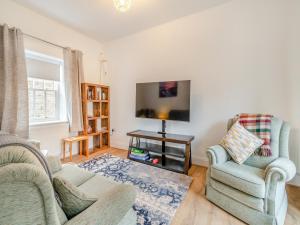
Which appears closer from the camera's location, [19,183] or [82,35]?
[19,183]

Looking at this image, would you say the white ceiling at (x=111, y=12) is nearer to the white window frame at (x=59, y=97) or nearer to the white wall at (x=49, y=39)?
the white wall at (x=49, y=39)

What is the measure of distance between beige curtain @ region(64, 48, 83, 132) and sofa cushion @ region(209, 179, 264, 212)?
2.82m

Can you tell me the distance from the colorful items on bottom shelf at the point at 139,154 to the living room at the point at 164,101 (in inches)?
0.8

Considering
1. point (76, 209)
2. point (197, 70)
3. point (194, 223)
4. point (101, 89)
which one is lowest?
point (194, 223)

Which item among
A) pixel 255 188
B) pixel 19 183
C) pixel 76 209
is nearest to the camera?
pixel 19 183

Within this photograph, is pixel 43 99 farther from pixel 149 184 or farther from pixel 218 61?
pixel 218 61

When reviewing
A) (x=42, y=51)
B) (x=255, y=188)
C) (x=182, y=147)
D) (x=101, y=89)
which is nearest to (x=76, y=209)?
(x=255, y=188)

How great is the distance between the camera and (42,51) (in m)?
2.78

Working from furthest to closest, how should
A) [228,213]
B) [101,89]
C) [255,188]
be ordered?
[101,89]
[228,213]
[255,188]

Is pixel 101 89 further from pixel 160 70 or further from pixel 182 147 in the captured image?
pixel 182 147

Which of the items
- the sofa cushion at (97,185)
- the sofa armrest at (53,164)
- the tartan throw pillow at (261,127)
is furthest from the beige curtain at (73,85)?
the tartan throw pillow at (261,127)

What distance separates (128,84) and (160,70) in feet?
2.96

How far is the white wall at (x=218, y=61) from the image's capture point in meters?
2.21

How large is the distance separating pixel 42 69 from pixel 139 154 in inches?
98.6
